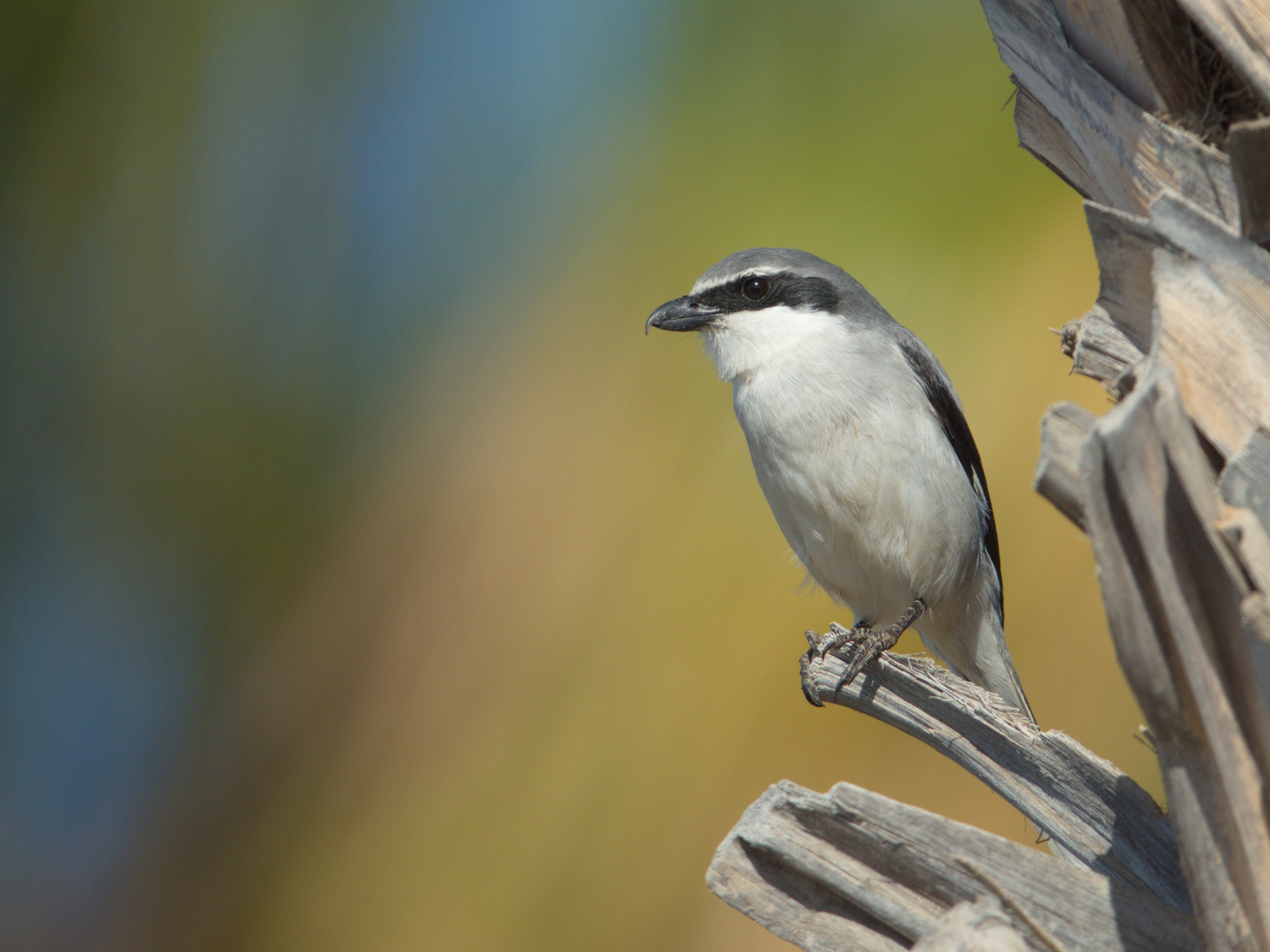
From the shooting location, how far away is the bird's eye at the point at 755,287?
134 inches

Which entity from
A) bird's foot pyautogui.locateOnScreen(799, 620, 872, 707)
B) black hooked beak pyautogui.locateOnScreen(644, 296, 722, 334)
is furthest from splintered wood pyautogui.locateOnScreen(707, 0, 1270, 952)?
black hooked beak pyautogui.locateOnScreen(644, 296, 722, 334)

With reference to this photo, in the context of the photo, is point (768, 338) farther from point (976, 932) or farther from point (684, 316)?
point (976, 932)

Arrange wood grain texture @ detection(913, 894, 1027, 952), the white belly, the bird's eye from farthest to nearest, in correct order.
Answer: the bird's eye < the white belly < wood grain texture @ detection(913, 894, 1027, 952)

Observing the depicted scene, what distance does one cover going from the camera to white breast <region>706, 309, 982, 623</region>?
3029 mm

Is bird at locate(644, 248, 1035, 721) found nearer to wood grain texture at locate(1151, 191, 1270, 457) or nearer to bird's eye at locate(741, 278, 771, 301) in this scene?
bird's eye at locate(741, 278, 771, 301)

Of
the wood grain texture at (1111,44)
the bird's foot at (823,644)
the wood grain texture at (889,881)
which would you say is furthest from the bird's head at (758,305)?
the wood grain texture at (889,881)

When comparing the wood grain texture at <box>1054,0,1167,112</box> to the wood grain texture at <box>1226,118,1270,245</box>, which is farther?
the wood grain texture at <box>1054,0,1167,112</box>

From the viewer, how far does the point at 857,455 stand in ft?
9.87

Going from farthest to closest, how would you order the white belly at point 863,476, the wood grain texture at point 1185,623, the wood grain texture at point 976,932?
the white belly at point 863,476, the wood grain texture at point 976,932, the wood grain texture at point 1185,623

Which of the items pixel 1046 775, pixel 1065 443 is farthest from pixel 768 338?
pixel 1065 443

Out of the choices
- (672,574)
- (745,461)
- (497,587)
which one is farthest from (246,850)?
(745,461)

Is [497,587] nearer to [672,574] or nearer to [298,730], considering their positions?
[672,574]

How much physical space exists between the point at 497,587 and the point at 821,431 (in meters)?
2.02

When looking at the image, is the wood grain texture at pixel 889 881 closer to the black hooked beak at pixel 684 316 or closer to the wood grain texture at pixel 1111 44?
the wood grain texture at pixel 1111 44
